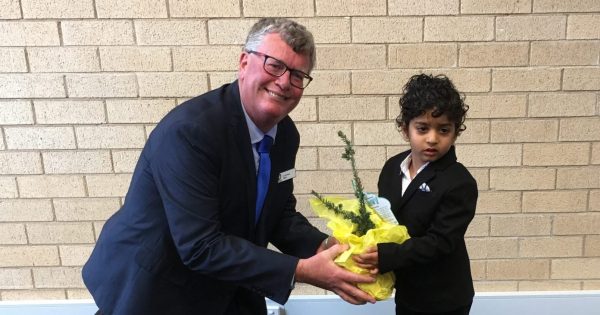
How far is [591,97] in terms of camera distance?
255 centimetres

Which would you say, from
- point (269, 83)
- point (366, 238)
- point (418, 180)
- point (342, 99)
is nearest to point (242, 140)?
point (269, 83)

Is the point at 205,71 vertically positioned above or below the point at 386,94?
above

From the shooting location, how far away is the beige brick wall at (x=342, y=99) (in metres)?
2.48

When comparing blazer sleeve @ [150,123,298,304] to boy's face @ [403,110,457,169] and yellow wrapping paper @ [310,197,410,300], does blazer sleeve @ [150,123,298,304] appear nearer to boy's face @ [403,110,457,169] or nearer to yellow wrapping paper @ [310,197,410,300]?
yellow wrapping paper @ [310,197,410,300]

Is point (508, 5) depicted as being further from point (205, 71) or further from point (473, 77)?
point (205, 71)

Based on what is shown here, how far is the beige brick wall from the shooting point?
Result: 2479mm

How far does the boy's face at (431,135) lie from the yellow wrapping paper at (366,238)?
282 mm

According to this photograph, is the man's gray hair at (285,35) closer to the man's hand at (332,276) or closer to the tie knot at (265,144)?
the tie knot at (265,144)

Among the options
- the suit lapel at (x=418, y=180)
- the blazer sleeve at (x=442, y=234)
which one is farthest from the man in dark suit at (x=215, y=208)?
the suit lapel at (x=418, y=180)

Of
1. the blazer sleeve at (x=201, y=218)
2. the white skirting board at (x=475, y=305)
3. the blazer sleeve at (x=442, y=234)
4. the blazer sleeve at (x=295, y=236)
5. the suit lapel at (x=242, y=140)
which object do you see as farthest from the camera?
the white skirting board at (x=475, y=305)

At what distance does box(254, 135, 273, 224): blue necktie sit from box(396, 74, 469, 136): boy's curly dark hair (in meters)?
0.51

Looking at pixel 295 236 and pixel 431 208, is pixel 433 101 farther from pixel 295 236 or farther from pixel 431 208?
pixel 295 236

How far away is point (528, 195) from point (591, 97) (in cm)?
62

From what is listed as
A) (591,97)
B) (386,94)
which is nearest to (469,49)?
(386,94)
